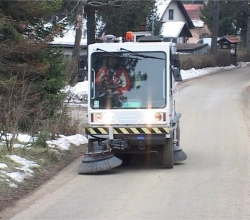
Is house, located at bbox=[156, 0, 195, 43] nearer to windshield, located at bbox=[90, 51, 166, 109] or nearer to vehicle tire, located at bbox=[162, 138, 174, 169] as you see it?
windshield, located at bbox=[90, 51, 166, 109]

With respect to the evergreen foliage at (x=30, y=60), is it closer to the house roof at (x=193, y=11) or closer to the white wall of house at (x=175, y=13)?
the white wall of house at (x=175, y=13)

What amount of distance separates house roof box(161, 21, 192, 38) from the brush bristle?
6307cm

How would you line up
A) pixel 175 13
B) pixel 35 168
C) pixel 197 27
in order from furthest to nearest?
pixel 197 27
pixel 175 13
pixel 35 168

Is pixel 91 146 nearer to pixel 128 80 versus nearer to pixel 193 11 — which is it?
pixel 128 80

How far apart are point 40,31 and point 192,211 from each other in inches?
457

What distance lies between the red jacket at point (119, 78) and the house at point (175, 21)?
6216cm

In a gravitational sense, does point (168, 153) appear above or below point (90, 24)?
below

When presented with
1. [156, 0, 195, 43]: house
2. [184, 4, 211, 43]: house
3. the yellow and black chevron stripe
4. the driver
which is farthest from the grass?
[184, 4, 211, 43]: house

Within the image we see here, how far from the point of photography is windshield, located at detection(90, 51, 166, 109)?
12867 millimetres

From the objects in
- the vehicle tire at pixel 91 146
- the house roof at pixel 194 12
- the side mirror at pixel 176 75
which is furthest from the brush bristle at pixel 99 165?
the house roof at pixel 194 12

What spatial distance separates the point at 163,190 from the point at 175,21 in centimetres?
7250

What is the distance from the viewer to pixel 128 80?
1300 centimetres

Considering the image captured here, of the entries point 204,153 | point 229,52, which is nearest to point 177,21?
point 229,52

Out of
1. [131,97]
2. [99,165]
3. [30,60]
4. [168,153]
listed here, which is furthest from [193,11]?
[99,165]
